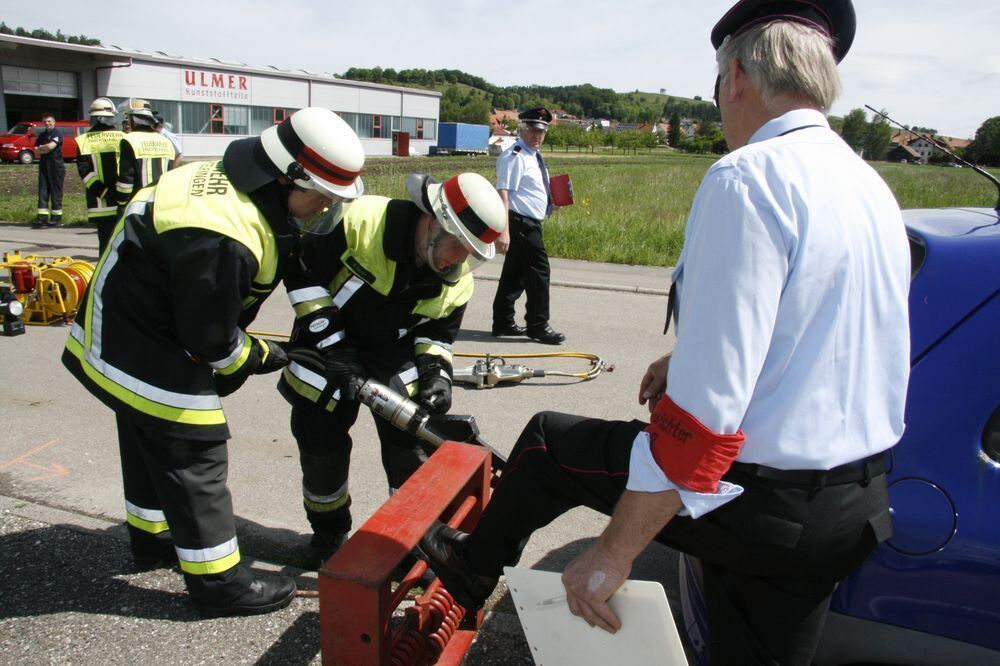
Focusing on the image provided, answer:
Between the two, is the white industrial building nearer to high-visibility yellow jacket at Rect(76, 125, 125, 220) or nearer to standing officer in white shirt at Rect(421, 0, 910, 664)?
high-visibility yellow jacket at Rect(76, 125, 125, 220)

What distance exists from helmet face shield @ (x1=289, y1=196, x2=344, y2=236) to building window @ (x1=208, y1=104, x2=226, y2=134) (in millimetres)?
41422

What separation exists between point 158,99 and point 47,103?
24.3 ft

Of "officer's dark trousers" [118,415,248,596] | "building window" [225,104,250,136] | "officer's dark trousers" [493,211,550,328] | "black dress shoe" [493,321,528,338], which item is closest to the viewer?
"officer's dark trousers" [118,415,248,596]

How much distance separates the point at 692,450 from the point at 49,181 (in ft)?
46.6

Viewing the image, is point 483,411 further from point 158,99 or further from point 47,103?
point 47,103

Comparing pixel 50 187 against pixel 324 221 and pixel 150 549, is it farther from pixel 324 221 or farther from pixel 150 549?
pixel 324 221

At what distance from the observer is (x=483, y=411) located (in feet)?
17.4

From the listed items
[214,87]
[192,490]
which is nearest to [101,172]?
[192,490]

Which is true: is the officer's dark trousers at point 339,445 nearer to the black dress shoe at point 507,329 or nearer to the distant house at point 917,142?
the distant house at point 917,142

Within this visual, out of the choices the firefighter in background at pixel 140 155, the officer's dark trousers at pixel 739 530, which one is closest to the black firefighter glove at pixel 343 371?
the officer's dark trousers at pixel 739 530

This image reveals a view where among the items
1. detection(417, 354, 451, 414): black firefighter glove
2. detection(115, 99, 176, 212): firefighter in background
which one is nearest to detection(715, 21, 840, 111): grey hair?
detection(417, 354, 451, 414): black firefighter glove

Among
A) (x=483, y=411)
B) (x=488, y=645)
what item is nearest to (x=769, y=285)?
(x=488, y=645)

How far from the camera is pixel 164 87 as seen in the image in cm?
3756

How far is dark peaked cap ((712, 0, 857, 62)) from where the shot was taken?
155cm
